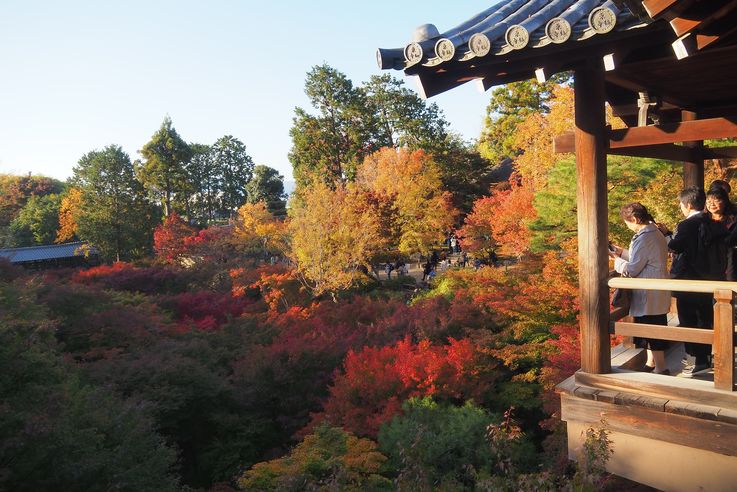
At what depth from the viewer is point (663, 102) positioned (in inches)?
191

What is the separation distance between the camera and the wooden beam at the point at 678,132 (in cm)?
312

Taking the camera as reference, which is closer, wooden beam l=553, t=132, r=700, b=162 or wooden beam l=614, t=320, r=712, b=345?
wooden beam l=614, t=320, r=712, b=345

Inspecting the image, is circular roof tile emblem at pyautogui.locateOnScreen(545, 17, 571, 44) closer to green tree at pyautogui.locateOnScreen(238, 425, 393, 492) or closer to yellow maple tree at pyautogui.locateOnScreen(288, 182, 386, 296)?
green tree at pyautogui.locateOnScreen(238, 425, 393, 492)

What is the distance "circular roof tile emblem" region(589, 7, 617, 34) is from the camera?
2.50 meters

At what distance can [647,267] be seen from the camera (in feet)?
11.7

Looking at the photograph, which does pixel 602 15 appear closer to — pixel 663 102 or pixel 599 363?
pixel 599 363

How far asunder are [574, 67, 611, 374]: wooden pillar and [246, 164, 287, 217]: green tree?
128ft

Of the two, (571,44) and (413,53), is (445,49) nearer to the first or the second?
(413,53)

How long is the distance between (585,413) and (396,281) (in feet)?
68.3

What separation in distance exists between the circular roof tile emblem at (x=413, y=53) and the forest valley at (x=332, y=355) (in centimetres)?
226

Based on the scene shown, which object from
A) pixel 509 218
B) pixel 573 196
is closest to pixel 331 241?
pixel 509 218

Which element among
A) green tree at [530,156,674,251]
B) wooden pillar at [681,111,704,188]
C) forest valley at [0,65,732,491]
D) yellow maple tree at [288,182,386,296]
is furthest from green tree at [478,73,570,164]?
wooden pillar at [681,111,704,188]

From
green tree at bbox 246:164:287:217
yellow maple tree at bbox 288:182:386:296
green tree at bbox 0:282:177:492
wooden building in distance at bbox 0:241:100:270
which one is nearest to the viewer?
green tree at bbox 0:282:177:492

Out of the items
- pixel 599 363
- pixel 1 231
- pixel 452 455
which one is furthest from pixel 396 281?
pixel 1 231
